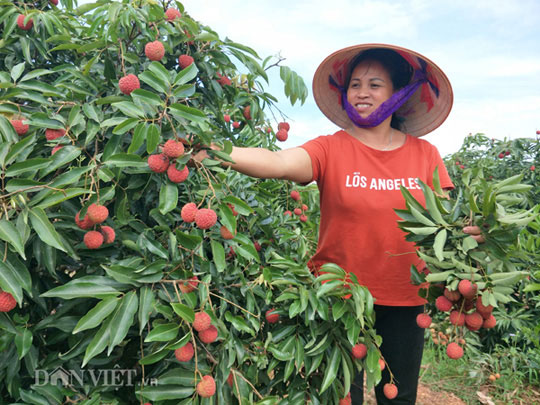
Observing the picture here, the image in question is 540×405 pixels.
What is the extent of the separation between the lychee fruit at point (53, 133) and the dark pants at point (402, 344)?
1189mm

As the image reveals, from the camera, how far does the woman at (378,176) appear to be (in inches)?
58.2

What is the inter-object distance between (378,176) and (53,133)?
1.04 m

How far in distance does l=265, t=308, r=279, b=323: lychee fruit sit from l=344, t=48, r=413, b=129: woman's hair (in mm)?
996

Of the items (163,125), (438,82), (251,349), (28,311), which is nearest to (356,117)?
(438,82)

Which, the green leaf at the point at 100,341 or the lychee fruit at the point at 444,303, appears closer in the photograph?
the green leaf at the point at 100,341

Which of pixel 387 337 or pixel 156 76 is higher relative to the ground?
pixel 156 76

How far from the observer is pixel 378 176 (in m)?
1.51

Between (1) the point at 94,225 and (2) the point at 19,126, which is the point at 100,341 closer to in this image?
(1) the point at 94,225

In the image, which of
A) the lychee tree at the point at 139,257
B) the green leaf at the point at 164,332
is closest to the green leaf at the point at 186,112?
the lychee tree at the point at 139,257

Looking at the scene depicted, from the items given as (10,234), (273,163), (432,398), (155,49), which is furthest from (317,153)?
(432,398)

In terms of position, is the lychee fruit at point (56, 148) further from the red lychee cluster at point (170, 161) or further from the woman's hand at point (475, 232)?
the woman's hand at point (475, 232)

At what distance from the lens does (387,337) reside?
1.60m

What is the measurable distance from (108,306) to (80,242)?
10.4 inches

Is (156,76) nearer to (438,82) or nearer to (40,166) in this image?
(40,166)
